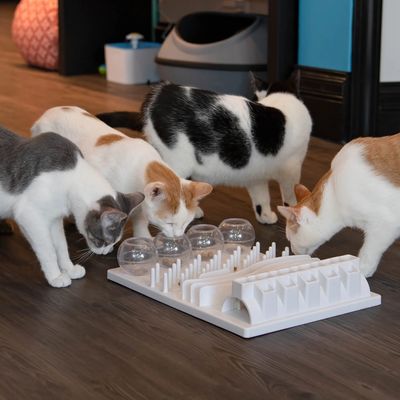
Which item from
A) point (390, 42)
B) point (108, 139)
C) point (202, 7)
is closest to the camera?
point (108, 139)

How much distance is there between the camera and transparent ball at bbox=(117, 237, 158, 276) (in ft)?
8.31

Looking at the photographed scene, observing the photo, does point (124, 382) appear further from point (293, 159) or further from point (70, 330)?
point (293, 159)

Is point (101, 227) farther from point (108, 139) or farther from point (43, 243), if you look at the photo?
point (108, 139)

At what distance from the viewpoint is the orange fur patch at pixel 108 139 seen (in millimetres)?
2842

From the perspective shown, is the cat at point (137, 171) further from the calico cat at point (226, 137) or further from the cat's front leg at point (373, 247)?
the cat's front leg at point (373, 247)

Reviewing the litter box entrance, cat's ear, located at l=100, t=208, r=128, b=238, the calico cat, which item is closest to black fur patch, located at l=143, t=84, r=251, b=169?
the calico cat

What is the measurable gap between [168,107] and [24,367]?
51.8 inches

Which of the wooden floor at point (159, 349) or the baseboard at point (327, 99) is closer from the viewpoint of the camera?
the wooden floor at point (159, 349)

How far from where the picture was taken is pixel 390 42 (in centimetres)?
413

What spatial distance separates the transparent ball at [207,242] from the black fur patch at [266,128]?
565mm

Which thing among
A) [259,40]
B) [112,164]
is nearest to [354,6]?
[259,40]

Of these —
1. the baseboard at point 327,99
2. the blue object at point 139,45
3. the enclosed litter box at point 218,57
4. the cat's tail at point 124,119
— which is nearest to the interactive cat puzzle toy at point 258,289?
the cat's tail at point 124,119

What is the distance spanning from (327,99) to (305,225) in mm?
1878

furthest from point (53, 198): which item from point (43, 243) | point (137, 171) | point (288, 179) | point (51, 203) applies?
point (288, 179)
